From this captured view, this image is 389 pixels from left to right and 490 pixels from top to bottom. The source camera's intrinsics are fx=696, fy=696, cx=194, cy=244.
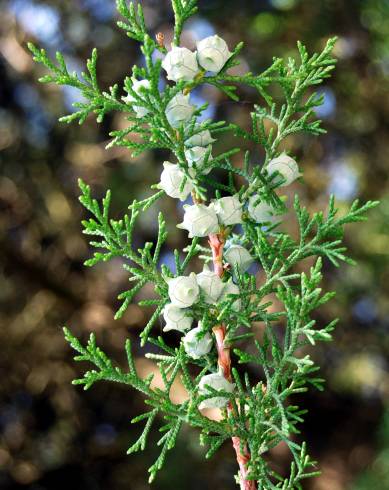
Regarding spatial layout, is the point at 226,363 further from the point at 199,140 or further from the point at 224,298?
the point at 199,140

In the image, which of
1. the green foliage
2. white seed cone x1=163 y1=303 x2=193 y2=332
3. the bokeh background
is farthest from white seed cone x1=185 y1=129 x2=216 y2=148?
the bokeh background

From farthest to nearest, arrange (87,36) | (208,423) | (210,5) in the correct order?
(87,36) < (210,5) < (208,423)

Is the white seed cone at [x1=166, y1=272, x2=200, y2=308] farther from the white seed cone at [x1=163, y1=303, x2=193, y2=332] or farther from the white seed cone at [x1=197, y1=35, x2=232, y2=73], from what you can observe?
the white seed cone at [x1=197, y1=35, x2=232, y2=73]

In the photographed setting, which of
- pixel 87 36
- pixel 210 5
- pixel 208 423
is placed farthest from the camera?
pixel 87 36

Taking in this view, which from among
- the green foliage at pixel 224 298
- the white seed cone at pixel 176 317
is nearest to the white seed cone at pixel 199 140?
the green foliage at pixel 224 298

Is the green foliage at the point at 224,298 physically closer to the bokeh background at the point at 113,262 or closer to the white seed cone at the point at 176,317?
the white seed cone at the point at 176,317

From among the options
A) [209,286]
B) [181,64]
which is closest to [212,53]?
[181,64]

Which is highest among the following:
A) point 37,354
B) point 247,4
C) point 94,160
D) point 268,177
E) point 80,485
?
point 268,177

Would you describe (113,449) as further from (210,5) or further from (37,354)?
(210,5)

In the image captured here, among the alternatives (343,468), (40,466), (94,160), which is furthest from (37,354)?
(343,468)
